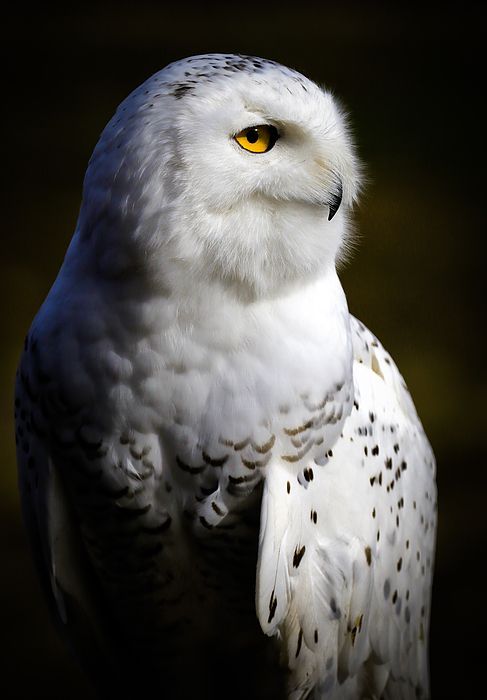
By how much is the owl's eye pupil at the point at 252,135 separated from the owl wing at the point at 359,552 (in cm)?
35

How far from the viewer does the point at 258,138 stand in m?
0.98

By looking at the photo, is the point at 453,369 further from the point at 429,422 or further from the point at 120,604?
the point at 120,604

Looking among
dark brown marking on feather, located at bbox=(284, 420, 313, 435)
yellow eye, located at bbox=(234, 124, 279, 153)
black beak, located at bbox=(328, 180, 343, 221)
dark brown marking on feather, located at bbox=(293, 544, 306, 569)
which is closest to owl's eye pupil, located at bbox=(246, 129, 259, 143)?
yellow eye, located at bbox=(234, 124, 279, 153)

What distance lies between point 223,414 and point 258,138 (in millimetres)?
292

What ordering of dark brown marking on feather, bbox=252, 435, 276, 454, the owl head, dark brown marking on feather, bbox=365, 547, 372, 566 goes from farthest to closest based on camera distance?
dark brown marking on feather, bbox=365, 547, 372, 566
dark brown marking on feather, bbox=252, 435, 276, 454
the owl head

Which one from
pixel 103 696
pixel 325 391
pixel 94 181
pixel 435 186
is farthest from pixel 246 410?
pixel 435 186

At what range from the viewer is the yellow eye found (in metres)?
0.97

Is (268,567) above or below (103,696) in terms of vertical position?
above

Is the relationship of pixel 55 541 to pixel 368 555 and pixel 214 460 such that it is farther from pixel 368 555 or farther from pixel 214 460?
pixel 368 555

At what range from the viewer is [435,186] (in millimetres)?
1718

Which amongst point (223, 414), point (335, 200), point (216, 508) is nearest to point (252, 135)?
point (335, 200)

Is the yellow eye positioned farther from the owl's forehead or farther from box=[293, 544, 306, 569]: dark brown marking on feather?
box=[293, 544, 306, 569]: dark brown marking on feather

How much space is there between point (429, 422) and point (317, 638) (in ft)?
2.43

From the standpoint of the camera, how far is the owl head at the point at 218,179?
0.95m
